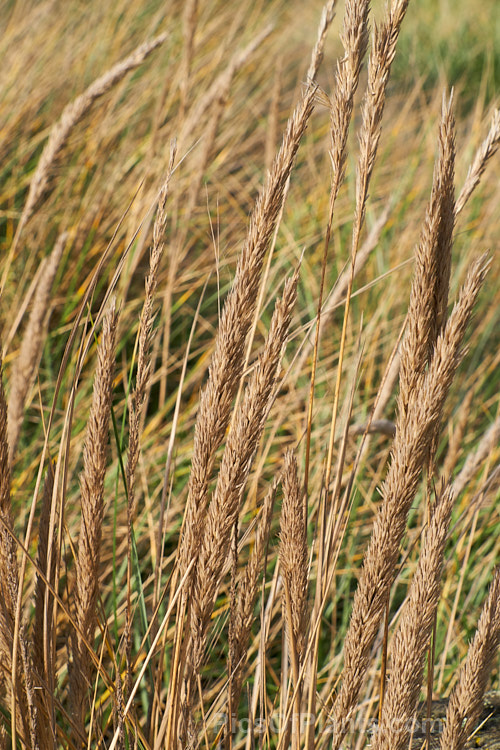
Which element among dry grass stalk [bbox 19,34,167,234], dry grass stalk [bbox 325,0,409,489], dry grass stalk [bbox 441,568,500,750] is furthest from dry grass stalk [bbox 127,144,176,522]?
dry grass stalk [bbox 19,34,167,234]

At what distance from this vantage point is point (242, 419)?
0.72 metres

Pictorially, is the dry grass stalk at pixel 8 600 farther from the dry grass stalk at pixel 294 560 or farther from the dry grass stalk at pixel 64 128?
the dry grass stalk at pixel 64 128

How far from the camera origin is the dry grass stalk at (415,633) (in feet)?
2.41

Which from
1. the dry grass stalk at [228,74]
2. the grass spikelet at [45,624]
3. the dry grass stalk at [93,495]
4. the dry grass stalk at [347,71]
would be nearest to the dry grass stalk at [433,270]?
the dry grass stalk at [347,71]

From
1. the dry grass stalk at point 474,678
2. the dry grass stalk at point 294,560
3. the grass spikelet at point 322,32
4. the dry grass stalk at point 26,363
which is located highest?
the grass spikelet at point 322,32

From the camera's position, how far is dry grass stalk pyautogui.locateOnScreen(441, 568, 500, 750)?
77cm

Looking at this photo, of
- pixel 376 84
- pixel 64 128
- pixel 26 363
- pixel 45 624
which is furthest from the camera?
pixel 64 128

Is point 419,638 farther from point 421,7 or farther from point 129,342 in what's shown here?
point 421,7

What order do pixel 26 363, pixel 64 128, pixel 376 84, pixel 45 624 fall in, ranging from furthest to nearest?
pixel 64 128 → pixel 26 363 → pixel 45 624 → pixel 376 84

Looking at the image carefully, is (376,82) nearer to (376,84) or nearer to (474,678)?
(376,84)

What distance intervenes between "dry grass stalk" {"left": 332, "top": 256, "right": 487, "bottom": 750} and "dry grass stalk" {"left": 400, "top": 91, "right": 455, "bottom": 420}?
0.07 feet

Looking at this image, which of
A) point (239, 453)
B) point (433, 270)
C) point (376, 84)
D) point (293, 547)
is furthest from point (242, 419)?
point (376, 84)

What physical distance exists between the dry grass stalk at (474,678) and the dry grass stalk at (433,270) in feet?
0.91

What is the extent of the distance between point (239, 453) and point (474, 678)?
1.29 ft
